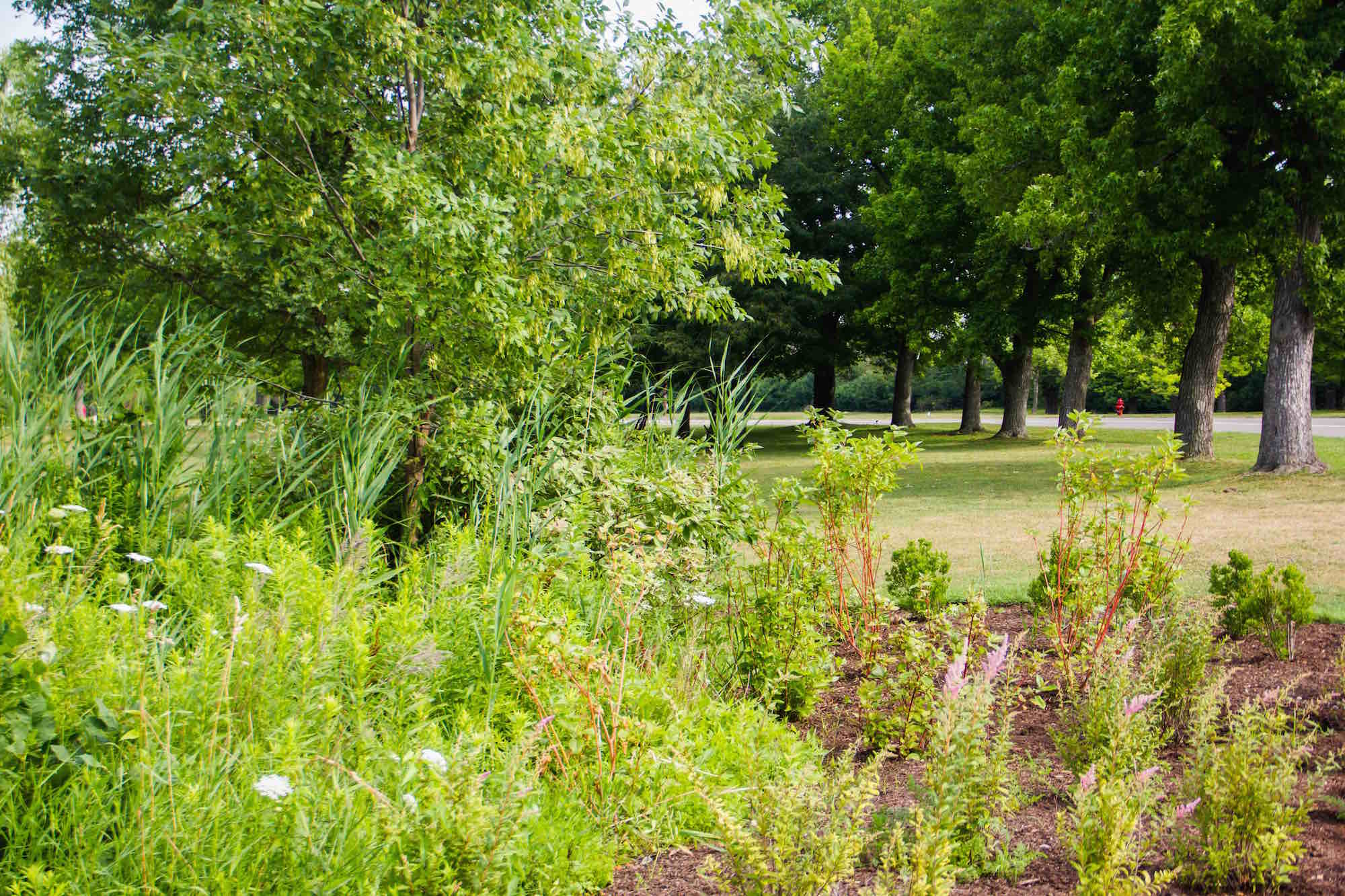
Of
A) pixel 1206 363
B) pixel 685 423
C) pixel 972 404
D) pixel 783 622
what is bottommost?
pixel 783 622

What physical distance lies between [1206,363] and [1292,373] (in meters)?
3.37

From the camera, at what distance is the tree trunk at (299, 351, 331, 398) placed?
49.7 ft

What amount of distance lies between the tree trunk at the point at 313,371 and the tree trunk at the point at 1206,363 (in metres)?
14.9

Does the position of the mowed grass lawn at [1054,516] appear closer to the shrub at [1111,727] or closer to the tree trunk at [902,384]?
the shrub at [1111,727]

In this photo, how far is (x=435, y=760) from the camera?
217 centimetres

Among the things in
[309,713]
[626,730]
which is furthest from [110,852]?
[626,730]

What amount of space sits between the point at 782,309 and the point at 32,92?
18.1 meters

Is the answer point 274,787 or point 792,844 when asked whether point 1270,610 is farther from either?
point 274,787

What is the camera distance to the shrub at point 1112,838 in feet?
6.77

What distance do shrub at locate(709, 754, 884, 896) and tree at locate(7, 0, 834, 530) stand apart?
9.37ft

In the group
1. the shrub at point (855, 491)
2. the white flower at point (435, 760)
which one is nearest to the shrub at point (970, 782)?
the white flower at point (435, 760)

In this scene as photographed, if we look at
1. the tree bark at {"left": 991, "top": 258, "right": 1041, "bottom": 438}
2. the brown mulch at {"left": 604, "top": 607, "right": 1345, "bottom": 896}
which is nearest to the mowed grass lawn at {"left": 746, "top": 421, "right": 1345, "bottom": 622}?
the brown mulch at {"left": 604, "top": 607, "right": 1345, "bottom": 896}

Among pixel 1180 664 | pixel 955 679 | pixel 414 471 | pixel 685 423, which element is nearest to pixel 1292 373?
pixel 685 423

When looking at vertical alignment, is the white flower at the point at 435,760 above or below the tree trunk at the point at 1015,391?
below
